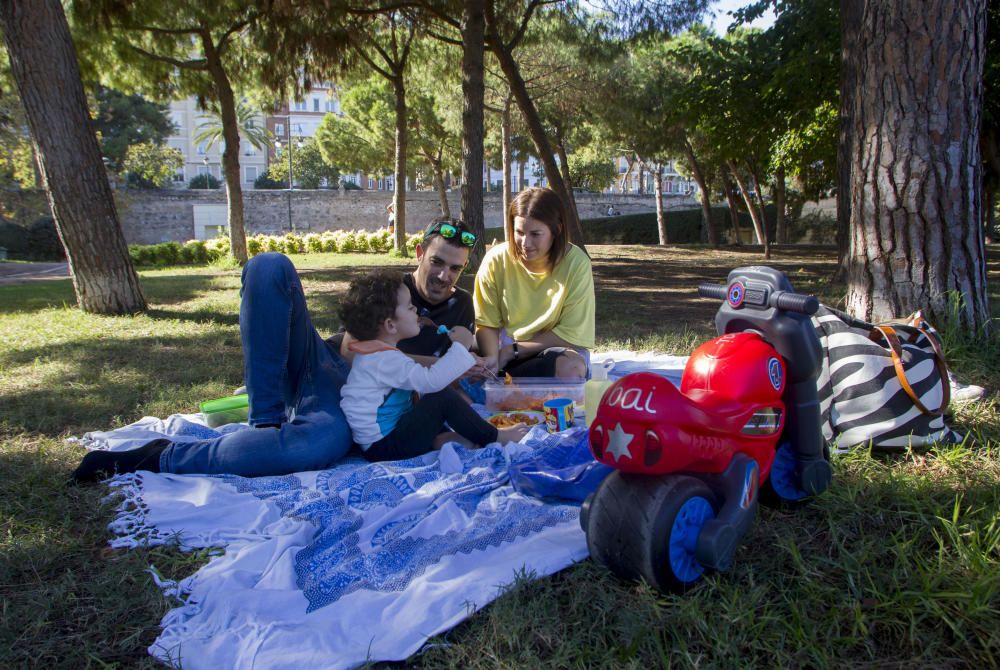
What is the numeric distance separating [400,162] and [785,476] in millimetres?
12945

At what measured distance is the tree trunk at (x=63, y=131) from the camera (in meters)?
5.61

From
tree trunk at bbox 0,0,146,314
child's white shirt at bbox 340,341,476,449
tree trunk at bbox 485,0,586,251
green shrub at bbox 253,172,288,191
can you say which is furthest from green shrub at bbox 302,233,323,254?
green shrub at bbox 253,172,288,191

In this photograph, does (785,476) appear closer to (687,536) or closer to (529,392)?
(687,536)

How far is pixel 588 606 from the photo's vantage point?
1.63 metres

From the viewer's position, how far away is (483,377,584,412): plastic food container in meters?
3.28

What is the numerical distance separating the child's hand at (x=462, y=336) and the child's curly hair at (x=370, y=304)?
2.37 ft

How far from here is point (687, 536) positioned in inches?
65.0

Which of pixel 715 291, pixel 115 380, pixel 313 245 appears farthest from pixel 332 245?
pixel 715 291

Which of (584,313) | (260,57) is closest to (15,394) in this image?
(584,313)

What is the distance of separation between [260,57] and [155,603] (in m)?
11.6

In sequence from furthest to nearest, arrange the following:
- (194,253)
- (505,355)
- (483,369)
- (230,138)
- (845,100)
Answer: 1. (194,253)
2. (230,138)
3. (845,100)
4. (505,355)
5. (483,369)

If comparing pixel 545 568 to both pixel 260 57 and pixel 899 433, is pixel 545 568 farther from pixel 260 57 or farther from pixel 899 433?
pixel 260 57

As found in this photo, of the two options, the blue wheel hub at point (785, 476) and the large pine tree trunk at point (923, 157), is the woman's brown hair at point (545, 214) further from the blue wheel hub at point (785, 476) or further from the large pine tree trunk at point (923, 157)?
the large pine tree trunk at point (923, 157)

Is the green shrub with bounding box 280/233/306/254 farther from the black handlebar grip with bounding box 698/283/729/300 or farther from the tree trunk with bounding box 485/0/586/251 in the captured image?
the black handlebar grip with bounding box 698/283/729/300
